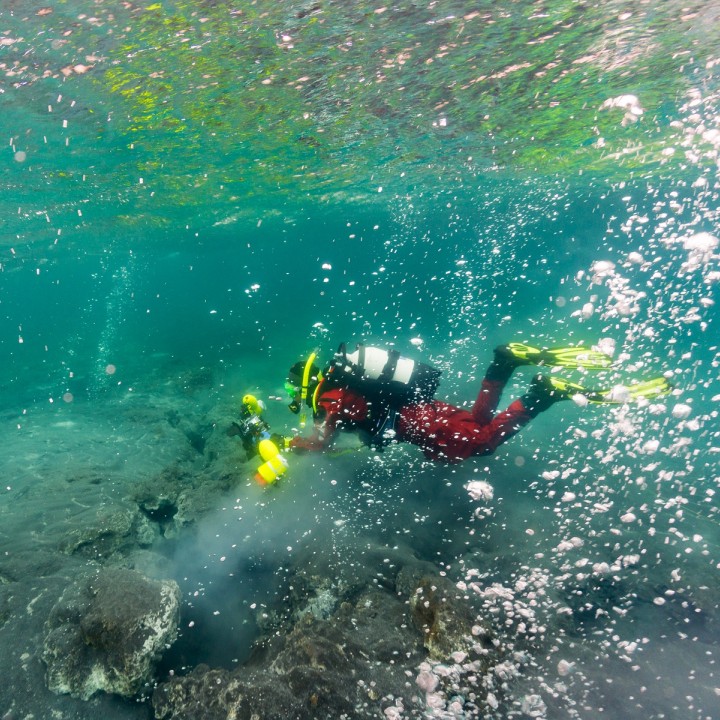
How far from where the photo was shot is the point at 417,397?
7.53 metres

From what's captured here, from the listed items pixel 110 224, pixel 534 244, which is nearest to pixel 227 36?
pixel 110 224

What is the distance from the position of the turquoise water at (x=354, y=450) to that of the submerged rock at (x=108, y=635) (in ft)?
0.74

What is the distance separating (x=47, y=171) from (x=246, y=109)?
9.41 meters

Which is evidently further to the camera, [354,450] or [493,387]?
[354,450]

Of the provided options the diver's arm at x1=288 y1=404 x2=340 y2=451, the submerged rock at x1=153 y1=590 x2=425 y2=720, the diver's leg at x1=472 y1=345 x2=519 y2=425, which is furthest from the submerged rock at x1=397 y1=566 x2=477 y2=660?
the diver's leg at x1=472 y1=345 x2=519 y2=425

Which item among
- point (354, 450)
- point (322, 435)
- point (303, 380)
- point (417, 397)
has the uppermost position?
point (303, 380)

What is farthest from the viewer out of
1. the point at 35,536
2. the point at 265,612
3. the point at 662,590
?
the point at 35,536

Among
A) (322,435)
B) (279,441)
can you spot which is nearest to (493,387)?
(322,435)

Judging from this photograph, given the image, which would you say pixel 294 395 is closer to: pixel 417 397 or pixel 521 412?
pixel 417 397

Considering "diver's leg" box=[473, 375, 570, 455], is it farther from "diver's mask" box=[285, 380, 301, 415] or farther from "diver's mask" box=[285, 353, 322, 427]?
"diver's mask" box=[285, 380, 301, 415]

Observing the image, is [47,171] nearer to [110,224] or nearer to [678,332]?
[110,224]

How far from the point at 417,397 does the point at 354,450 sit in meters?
4.07

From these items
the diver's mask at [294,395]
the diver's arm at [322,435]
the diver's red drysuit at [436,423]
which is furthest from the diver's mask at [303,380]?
the diver's arm at [322,435]

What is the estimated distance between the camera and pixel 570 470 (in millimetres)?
12438
